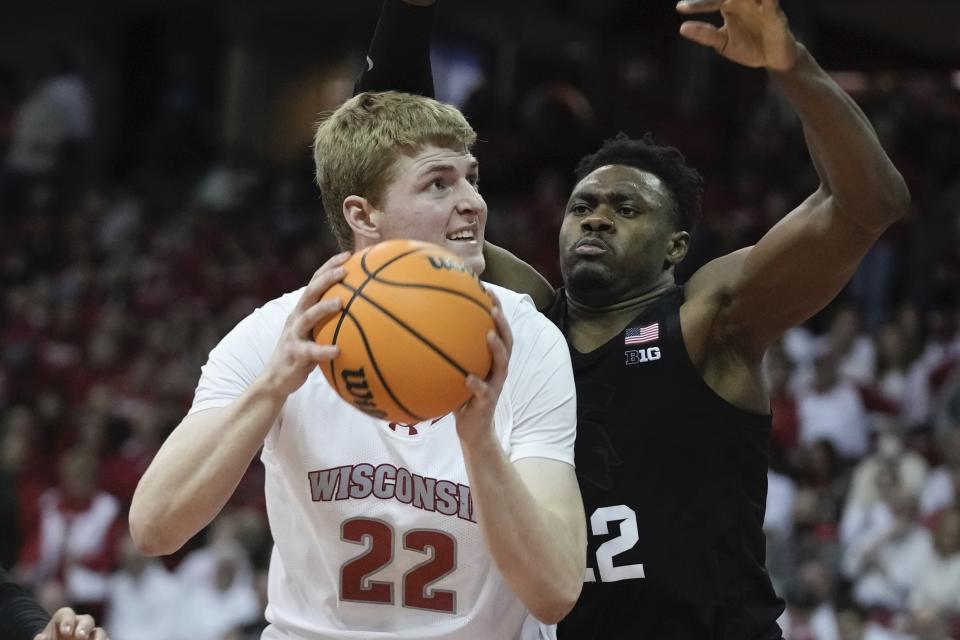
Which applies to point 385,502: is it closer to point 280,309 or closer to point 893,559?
point 280,309

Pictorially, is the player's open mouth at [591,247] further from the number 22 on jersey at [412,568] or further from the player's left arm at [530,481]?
the number 22 on jersey at [412,568]

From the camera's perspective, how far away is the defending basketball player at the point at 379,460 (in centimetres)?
314

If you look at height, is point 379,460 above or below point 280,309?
below

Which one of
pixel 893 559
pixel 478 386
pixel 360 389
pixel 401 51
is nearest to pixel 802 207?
pixel 401 51

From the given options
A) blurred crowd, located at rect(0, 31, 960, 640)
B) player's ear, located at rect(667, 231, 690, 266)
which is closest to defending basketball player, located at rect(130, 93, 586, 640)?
player's ear, located at rect(667, 231, 690, 266)

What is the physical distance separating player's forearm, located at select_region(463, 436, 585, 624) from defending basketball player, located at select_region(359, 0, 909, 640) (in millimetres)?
972

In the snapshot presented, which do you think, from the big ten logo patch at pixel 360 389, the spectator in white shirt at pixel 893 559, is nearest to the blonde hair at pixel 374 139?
the big ten logo patch at pixel 360 389

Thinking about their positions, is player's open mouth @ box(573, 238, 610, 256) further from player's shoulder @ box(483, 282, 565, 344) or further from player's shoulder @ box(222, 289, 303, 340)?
player's shoulder @ box(222, 289, 303, 340)

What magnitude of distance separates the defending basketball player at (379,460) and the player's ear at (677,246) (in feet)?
3.44

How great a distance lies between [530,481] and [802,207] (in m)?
1.25

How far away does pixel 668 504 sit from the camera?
4.05 meters

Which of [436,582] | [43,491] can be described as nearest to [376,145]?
[436,582]

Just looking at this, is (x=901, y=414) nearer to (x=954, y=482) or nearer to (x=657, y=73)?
(x=954, y=482)

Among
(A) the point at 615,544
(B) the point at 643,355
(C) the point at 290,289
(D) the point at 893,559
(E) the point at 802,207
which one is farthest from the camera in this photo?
(C) the point at 290,289
